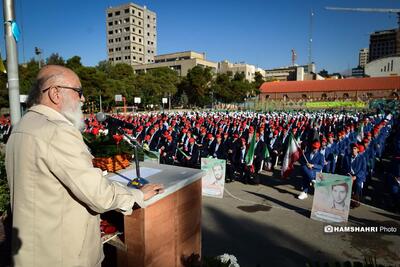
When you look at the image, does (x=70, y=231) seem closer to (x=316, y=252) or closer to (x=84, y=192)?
(x=84, y=192)

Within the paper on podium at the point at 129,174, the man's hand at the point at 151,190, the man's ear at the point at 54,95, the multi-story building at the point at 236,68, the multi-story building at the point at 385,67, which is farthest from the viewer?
the multi-story building at the point at 236,68

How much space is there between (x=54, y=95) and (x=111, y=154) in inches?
60.1

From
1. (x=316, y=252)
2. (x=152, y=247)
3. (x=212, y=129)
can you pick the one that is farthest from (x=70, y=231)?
(x=212, y=129)

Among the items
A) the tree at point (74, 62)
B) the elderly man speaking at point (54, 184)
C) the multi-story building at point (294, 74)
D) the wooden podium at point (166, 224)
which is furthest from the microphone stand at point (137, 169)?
the multi-story building at point (294, 74)

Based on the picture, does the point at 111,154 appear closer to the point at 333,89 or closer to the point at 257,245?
the point at 257,245

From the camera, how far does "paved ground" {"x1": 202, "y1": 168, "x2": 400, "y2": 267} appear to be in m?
5.34

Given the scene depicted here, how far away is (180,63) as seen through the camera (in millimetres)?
97000

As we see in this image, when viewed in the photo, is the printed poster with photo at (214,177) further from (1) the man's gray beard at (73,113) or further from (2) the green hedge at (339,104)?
(2) the green hedge at (339,104)

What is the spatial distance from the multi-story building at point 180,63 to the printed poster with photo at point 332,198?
84702mm

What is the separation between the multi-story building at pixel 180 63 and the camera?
94.9 meters

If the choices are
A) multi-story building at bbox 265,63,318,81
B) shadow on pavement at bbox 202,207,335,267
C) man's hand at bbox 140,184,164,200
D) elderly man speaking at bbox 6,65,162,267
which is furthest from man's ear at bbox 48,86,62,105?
multi-story building at bbox 265,63,318,81

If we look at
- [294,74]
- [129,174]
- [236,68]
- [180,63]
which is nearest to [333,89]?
[236,68]

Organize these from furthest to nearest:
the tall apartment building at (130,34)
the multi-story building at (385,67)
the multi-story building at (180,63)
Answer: the tall apartment building at (130,34)
the multi-story building at (180,63)
the multi-story building at (385,67)

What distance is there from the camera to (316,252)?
550 cm
